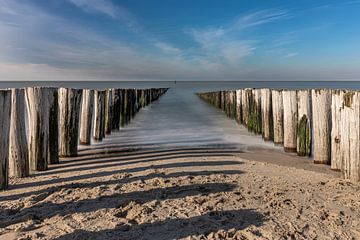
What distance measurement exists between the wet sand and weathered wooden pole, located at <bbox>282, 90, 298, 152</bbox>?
73 centimetres

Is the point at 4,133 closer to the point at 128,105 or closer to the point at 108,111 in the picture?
the point at 108,111

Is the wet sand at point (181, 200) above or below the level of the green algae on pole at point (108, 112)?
below

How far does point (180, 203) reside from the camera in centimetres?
369

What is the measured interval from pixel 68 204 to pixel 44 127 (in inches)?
83.9

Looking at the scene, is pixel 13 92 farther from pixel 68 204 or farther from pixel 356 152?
pixel 356 152

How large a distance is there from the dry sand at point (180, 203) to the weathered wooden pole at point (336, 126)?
0.25 metres

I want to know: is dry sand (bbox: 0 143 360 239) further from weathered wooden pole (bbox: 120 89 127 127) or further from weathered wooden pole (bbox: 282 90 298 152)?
weathered wooden pole (bbox: 120 89 127 127)

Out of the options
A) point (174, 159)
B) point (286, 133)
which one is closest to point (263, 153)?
point (286, 133)

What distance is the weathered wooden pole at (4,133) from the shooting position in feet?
13.2

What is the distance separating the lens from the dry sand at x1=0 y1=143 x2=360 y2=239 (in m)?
3.02

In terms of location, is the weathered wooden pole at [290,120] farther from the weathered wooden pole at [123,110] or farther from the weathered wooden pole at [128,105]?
the weathered wooden pole at [128,105]

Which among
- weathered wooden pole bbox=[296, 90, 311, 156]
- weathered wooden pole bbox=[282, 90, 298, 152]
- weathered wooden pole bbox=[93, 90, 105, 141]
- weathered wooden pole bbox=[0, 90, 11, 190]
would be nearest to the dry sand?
weathered wooden pole bbox=[0, 90, 11, 190]

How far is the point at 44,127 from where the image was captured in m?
5.30

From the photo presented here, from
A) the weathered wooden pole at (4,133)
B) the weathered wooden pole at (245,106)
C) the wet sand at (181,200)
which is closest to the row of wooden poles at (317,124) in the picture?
the wet sand at (181,200)
